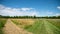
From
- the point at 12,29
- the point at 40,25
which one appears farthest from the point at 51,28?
the point at 12,29

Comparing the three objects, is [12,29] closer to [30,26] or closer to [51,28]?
[30,26]

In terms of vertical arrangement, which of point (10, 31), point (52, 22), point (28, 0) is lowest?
point (10, 31)

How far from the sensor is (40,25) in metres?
1.97

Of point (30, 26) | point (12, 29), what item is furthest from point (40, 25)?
point (12, 29)

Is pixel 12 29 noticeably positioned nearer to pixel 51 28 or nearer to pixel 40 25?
pixel 40 25

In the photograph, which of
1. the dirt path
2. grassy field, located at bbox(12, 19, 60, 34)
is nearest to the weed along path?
grassy field, located at bbox(12, 19, 60, 34)

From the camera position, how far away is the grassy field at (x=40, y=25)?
194cm

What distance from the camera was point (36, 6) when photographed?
198cm

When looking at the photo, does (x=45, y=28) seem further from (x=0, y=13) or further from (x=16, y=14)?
(x=0, y=13)

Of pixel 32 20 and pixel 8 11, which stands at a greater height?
pixel 8 11

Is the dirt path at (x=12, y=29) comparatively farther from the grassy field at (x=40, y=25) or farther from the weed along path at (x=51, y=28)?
the weed along path at (x=51, y=28)

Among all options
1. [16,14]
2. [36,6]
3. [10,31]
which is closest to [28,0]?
[36,6]

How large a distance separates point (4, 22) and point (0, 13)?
0.57 ft

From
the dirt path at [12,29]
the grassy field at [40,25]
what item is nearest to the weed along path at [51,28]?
the grassy field at [40,25]
